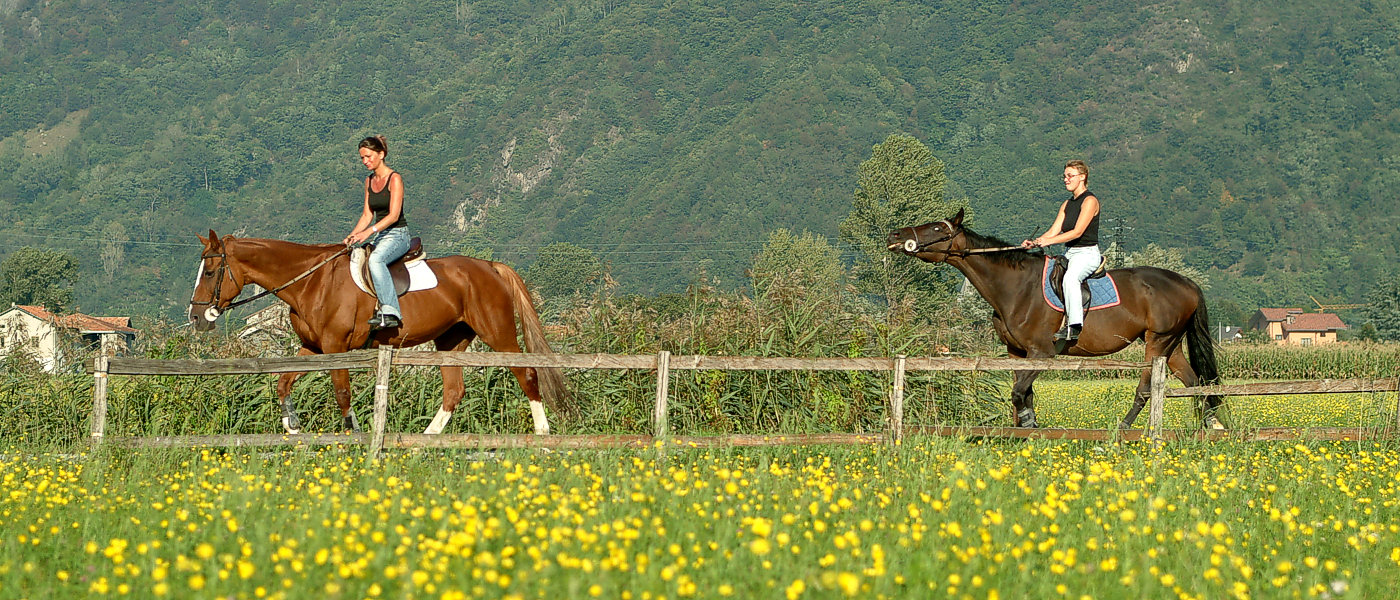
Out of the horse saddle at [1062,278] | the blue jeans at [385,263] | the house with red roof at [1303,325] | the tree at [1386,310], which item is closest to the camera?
the blue jeans at [385,263]

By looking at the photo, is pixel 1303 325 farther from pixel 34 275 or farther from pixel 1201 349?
pixel 1201 349

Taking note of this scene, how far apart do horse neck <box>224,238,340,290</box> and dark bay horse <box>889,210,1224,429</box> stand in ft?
18.1

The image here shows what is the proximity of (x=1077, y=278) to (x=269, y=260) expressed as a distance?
25.0 feet

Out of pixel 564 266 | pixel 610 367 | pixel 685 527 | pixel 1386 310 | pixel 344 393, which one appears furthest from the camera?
pixel 564 266

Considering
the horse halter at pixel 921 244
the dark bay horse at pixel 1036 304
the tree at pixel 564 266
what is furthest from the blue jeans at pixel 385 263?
the tree at pixel 564 266

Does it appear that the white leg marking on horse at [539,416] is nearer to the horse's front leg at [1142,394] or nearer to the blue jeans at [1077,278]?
the blue jeans at [1077,278]

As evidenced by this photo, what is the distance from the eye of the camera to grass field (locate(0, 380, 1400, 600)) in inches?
202

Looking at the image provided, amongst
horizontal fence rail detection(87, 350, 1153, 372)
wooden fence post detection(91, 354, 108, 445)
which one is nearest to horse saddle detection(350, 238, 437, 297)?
horizontal fence rail detection(87, 350, 1153, 372)

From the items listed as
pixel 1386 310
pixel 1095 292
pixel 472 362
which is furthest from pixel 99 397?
pixel 1386 310

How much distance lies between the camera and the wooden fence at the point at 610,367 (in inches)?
370

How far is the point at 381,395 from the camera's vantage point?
952 cm

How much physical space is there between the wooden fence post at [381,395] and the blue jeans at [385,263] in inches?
35.9

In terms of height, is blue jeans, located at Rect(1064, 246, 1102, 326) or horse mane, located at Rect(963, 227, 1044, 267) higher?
horse mane, located at Rect(963, 227, 1044, 267)

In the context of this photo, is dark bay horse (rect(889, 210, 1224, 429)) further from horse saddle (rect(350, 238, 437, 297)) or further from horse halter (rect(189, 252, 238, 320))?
horse halter (rect(189, 252, 238, 320))
